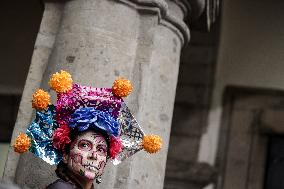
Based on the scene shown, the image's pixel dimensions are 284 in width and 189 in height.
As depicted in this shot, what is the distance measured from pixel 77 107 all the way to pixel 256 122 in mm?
2670

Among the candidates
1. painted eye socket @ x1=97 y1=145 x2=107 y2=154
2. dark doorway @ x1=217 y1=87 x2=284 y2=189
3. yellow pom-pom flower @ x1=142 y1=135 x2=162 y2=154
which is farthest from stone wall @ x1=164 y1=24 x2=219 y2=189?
painted eye socket @ x1=97 y1=145 x2=107 y2=154

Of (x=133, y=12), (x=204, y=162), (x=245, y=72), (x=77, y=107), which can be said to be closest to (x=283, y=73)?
(x=245, y=72)

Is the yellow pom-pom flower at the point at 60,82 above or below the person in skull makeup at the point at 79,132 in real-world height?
above

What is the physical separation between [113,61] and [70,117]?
685 millimetres

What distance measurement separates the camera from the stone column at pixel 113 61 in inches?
138

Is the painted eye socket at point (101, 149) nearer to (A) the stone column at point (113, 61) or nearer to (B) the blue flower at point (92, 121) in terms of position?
(B) the blue flower at point (92, 121)

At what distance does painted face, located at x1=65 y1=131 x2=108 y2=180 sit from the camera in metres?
2.83

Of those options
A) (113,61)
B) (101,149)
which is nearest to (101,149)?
(101,149)

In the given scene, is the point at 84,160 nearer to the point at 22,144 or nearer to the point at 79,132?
the point at 79,132

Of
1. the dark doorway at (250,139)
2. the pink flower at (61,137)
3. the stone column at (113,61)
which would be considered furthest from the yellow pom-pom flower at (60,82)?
the dark doorway at (250,139)

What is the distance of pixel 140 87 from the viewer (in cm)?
367

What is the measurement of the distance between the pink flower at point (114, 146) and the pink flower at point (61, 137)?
0.53ft

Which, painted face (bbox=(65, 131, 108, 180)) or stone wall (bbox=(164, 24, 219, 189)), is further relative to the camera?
stone wall (bbox=(164, 24, 219, 189))

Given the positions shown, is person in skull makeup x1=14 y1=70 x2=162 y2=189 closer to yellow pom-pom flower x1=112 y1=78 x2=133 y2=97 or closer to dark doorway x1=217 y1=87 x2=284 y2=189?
yellow pom-pom flower x1=112 y1=78 x2=133 y2=97
